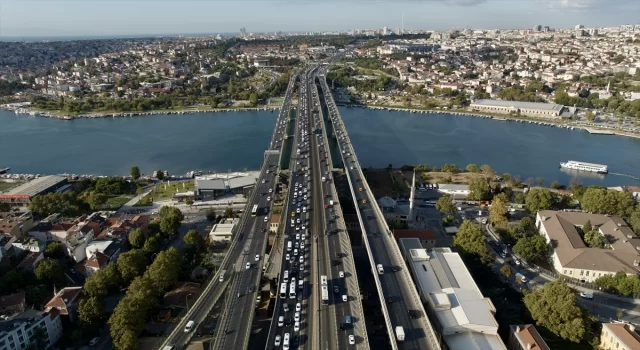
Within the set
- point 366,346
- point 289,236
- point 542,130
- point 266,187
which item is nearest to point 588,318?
point 366,346

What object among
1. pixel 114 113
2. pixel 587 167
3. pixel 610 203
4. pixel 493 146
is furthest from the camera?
pixel 114 113

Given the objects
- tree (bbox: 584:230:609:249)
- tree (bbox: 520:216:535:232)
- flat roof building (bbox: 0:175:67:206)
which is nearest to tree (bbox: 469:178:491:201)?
tree (bbox: 520:216:535:232)

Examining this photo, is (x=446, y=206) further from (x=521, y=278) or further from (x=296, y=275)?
(x=296, y=275)

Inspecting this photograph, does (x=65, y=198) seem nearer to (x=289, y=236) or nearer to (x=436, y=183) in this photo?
(x=289, y=236)

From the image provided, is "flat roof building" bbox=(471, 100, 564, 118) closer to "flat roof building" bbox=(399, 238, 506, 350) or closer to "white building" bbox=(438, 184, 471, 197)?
"white building" bbox=(438, 184, 471, 197)

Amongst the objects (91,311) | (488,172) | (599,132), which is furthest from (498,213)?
(599,132)

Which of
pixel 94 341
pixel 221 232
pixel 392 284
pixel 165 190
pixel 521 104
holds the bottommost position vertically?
pixel 94 341

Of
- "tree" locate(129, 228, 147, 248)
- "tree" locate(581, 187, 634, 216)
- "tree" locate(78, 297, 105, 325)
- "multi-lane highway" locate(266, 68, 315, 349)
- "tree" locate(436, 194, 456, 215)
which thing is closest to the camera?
A: "multi-lane highway" locate(266, 68, 315, 349)
